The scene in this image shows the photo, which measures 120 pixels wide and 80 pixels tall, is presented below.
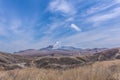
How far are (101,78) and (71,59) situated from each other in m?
68.1

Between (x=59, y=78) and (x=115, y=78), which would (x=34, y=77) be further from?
(x=115, y=78)

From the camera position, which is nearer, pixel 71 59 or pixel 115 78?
pixel 115 78

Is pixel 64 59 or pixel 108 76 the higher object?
pixel 64 59

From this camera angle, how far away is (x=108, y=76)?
8922 mm

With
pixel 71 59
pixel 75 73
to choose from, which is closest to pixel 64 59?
pixel 71 59

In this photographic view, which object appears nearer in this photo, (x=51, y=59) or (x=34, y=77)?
(x=34, y=77)

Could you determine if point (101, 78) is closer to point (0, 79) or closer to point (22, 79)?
point (22, 79)

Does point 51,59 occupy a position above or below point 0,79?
above

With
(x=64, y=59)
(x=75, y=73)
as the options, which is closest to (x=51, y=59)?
(x=64, y=59)

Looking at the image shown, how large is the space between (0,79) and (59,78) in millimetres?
1915

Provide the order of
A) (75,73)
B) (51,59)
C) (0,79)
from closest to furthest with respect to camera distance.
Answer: (0,79), (75,73), (51,59)

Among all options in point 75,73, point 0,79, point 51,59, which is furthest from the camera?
point 51,59

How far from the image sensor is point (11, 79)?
28.0 ft

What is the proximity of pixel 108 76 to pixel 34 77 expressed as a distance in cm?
250
